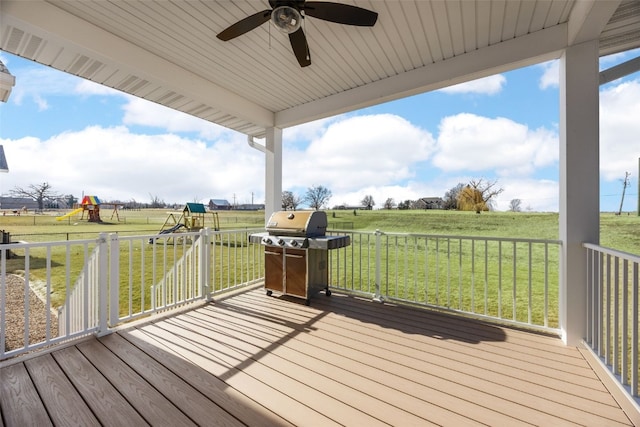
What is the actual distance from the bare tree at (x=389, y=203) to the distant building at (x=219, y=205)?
361 centimetres

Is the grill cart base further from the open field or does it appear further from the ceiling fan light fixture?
the ceiling fan light fixture

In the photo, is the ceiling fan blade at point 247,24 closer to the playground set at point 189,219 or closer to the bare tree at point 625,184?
the bare tree at point 625,184

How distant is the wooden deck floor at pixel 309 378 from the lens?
148cm

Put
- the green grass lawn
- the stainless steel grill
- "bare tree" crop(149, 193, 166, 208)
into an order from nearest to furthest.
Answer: the stainless steel grill
the green grass lawn
"bare tree" crop(149, 193, 166, 208)

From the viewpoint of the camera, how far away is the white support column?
4477 millimetres

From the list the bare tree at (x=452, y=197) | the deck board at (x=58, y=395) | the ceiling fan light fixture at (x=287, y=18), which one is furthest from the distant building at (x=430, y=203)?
the deck board at (x=58, y=395)

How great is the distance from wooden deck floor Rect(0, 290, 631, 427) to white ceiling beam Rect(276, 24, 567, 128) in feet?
8.67

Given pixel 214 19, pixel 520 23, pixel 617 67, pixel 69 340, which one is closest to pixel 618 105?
pixel 617 67

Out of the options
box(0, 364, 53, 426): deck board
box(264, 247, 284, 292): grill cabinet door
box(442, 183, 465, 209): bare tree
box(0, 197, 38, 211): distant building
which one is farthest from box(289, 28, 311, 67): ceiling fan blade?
box(442, 183, 465, 209): bare tree

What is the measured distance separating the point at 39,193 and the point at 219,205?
2984 mm

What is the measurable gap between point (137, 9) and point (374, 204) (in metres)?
4.83

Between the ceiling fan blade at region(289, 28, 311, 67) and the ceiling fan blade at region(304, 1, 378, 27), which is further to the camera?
the ceiling fan blade at region(289, 28, 311, 67)

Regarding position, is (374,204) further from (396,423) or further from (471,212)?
(396,423)

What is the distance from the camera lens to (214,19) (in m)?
2.42
